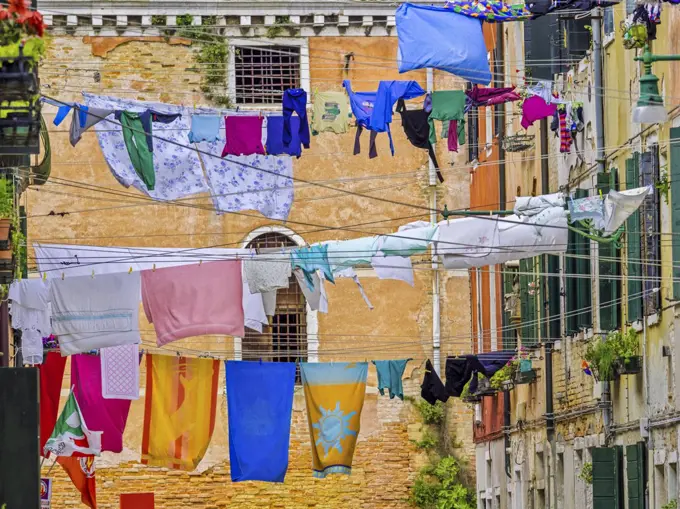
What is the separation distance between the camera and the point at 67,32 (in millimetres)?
38000

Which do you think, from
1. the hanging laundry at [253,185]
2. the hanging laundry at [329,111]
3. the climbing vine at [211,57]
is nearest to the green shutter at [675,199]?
the hanging laundry at [329,111]

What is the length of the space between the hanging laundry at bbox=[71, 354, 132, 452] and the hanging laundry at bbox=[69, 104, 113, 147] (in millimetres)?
5088

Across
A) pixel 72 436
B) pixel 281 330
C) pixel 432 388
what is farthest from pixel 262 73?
pixel 72 436

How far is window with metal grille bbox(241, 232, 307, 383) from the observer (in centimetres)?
3838

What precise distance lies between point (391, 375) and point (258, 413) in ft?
11.4

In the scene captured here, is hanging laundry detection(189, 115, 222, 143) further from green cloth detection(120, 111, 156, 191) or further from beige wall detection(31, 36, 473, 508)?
beige wall detection(31, 36, 473, 508)

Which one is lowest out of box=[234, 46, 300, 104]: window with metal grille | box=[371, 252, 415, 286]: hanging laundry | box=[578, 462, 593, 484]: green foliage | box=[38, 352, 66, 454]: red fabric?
box=[578, 462, 593, 484]: green foliage

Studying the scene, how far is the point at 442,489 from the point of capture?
38219 millimetres

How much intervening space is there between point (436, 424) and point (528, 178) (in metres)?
7.86

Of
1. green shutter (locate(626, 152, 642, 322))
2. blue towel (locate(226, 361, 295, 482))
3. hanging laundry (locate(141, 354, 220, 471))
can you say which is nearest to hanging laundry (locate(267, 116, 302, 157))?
green shutter (locate(626, 152, 642, 322))

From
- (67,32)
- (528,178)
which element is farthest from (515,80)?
(67,32)

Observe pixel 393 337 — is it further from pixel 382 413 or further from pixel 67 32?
pixel 67 32

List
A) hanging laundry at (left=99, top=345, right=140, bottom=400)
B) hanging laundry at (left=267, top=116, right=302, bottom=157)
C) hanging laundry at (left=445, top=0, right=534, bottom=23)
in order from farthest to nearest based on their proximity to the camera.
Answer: hanging laundry at (left=99, top=345, right=140, bottom=400) → hanging laundry at (left=267, top=116, right=302, bottom=157) → hanging laundry at (left=445, top=0, right=534, bottom=23)

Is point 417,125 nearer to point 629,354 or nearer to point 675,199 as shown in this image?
point 629,354
